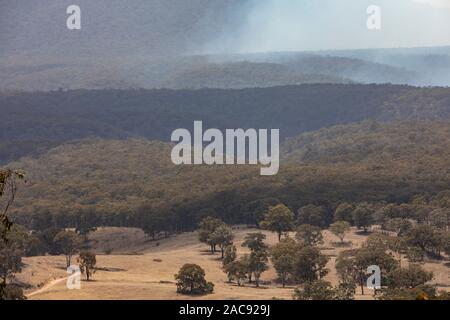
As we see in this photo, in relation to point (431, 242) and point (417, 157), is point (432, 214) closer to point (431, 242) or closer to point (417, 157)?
point (431, 242)

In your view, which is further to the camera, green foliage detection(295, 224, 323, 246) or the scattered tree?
the scattered tree

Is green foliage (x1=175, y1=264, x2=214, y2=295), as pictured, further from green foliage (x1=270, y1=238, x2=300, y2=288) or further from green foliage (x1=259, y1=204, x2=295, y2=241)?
green foliage (x1=259, y1=204, x2=295, y2=241)

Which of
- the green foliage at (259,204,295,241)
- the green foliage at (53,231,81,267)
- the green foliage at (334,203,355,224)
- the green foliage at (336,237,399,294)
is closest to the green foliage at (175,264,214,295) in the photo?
the green foliage at (336,237,399,294)

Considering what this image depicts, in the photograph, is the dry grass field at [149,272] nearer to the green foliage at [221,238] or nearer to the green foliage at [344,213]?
the green foliage at [221,238]

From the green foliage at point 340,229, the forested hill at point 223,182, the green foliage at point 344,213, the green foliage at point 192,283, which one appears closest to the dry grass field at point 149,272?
the green foliage at point 192,283

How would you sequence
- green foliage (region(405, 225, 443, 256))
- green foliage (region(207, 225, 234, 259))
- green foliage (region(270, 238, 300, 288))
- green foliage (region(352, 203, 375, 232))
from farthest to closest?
green foliage (region(352, 203, 375, 232)) < green foliage (region(207, 225, 234, 259)) < green foliage (region(405, 225, 443, 256)) < green foliage (region(270, 238, 300, 288))
